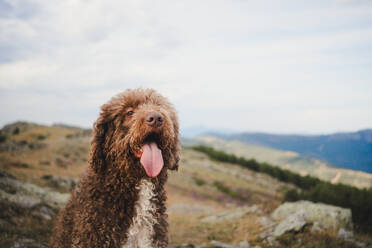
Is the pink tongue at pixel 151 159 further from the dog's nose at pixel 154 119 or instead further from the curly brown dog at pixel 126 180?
the dog's nose at pixel 154 119

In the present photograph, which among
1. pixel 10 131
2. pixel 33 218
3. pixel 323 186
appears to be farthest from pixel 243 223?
pixel 10 131

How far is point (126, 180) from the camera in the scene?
13.4ft

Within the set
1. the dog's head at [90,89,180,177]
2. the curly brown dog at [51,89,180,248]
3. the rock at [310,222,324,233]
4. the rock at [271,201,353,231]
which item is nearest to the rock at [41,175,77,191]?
the rock at [271,201,353,231]

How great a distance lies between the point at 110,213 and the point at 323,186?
Answer: 22.4 m

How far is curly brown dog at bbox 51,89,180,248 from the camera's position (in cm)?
385

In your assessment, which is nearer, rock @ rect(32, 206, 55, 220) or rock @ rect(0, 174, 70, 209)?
rock @ rect(0, 174, 70, 209)

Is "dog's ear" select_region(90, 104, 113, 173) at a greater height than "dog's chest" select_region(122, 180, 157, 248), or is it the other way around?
A: "dog's ear" select_region(90, 104, 113, 173)

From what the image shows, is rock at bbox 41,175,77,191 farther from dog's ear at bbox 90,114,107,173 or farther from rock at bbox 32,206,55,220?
dog's ear at bbox 90,114,107,173

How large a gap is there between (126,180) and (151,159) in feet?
2.10

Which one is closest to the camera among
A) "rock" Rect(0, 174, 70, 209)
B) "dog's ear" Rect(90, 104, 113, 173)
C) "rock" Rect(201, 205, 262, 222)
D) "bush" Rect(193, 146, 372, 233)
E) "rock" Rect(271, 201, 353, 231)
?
"dog's ear" Rect(90, 104, 113, 173)

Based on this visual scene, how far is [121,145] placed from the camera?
13.0ft

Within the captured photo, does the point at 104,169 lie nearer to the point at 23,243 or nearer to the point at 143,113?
the point at 143,113

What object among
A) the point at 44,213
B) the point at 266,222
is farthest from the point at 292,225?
the point at 44,213

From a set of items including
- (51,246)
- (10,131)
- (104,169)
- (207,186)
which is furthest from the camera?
(10,131)
